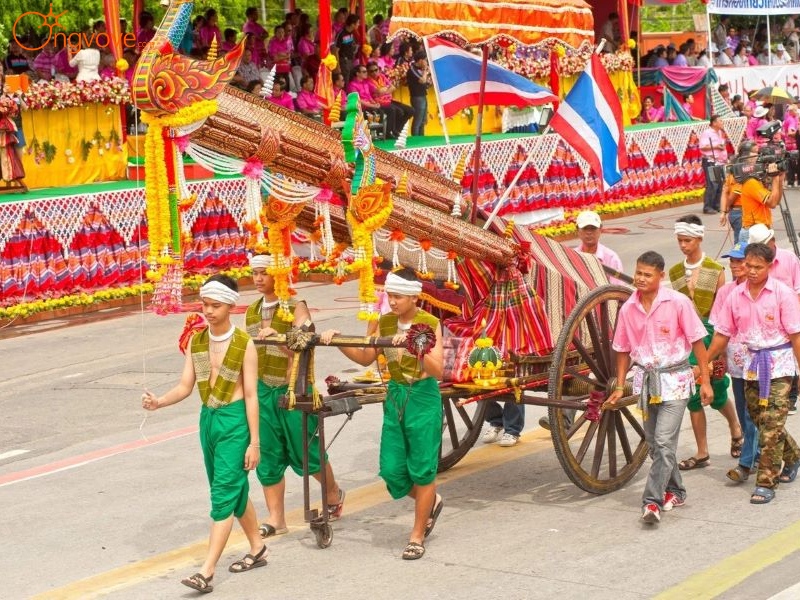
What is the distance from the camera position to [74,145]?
20.1 meters

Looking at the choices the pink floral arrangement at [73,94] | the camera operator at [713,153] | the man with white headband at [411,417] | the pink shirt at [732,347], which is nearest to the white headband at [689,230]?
the pink shirt at [732,347]

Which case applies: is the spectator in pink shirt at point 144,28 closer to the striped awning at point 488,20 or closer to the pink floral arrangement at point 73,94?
the pink floral arrangement at point 73,94

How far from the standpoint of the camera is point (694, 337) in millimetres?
8570

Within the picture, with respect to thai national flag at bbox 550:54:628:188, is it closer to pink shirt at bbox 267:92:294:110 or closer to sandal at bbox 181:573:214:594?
sandal at bbox 181:573:214:594

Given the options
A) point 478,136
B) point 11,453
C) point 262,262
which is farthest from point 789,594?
point 11,453

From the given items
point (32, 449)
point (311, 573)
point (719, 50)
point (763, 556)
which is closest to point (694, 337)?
point (763, 556)

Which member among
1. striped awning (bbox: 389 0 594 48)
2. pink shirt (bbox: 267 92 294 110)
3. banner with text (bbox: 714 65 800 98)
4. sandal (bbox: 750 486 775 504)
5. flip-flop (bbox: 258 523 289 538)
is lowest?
sandal (bbox: 750 486 775 504)

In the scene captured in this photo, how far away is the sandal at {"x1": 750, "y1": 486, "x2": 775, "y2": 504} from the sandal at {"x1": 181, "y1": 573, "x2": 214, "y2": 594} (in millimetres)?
3394

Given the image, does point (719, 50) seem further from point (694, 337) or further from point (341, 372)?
point (694, 337)

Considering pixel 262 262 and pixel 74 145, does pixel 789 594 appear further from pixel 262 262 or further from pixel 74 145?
pixel 74 145

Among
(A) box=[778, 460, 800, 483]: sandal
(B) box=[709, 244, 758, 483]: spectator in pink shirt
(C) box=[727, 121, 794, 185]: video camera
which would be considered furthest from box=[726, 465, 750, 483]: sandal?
(C) box=[727, 121, 794, 185]: video camera

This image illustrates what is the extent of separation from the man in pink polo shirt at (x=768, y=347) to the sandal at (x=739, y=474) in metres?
0.37

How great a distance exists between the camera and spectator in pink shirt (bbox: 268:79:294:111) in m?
21.8

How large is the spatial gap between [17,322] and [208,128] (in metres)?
9.69
